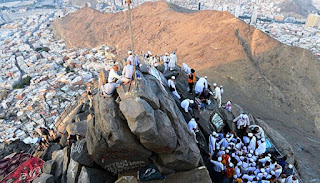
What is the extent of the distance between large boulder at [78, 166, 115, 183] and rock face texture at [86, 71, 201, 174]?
43cm

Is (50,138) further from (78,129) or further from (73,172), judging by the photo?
(73,172)

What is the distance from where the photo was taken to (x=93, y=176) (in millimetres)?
8945

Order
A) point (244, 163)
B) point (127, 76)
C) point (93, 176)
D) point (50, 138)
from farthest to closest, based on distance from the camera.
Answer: point (50, 138), point (244, 163), point (93, 176), point (127, 76)

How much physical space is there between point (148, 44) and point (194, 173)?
36.4 metres

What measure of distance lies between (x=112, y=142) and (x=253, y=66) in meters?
24.5

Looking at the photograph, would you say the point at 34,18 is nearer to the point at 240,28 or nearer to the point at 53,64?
the point at 53,64

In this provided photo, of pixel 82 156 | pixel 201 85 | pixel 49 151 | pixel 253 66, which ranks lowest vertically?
pixel 49 151

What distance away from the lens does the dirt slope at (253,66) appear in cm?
2056

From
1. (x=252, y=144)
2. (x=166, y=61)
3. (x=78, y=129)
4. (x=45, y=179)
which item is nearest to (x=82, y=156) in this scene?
(x=45, y=179)

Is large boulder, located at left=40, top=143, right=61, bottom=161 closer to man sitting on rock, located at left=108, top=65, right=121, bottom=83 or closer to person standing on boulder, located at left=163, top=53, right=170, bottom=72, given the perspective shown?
man sitting on rock, located at left=108, top=65, right=121, bottom=83

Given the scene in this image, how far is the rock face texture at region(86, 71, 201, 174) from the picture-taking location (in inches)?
293

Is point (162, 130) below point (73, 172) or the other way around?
the other way around

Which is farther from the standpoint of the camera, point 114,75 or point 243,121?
point 243,121

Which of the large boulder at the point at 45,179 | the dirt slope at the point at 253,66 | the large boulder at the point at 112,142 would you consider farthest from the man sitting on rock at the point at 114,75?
the dirt slope at the point at 253,66
